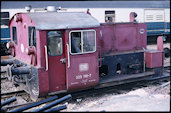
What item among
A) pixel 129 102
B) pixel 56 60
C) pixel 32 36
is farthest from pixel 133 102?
pixel 32 36

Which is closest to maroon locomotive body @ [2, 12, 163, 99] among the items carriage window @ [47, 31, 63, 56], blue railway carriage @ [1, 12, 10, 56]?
Answer: carriage window @ [47, 31, 63, 56]

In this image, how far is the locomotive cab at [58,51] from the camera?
21.2 ft

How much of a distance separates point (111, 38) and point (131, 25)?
3.19 feet

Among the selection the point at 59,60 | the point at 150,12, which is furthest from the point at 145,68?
the point at 150,12

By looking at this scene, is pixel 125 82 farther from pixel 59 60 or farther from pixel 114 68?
Result: pixel 59 60

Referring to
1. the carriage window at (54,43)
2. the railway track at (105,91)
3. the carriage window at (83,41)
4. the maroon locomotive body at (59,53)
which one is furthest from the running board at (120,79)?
the carriage window at (54,43)

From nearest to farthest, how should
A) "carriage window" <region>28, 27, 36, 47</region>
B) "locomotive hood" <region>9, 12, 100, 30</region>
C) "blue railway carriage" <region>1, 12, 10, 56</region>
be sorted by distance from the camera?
"locomotive hood" <region>9, 12, 100, 30</region>
"carriage window" <region>28, 27, 36, 47</region>
"blue railway carriage" <region>1, 12, 10, 56</region>

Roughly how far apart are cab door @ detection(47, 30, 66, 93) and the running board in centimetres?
138

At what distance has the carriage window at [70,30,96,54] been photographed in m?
6.91

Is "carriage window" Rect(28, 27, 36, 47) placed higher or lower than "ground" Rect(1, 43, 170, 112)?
higher

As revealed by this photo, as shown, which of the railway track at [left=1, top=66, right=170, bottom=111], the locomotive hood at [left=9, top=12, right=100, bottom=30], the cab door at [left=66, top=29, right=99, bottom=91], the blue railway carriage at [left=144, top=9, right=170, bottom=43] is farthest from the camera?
the blue railway carriage at [left=144, top=9, right=170, bottom=43]

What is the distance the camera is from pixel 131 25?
8.84 meters

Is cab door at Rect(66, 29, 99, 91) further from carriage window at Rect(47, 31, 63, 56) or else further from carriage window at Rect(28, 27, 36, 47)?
carriage window at Rect(28, 27, 36, 47)

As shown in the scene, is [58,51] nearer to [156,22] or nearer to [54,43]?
[54,43]
